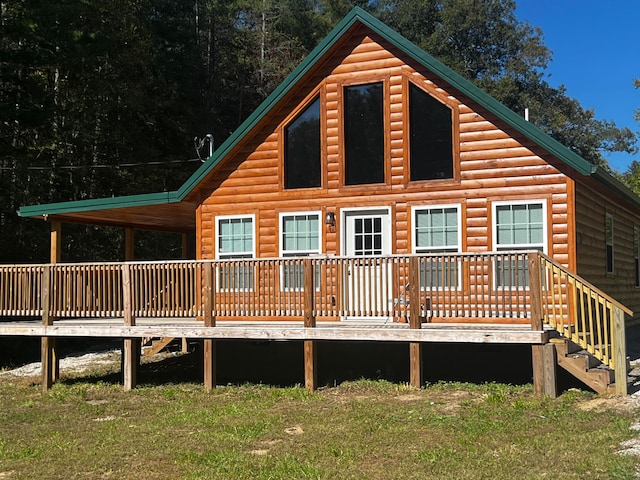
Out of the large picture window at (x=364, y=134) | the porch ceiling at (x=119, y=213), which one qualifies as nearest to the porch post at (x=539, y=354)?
the large picture window at (x=364, y=134)

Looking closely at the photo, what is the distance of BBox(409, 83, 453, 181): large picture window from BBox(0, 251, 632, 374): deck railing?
1.75 meters

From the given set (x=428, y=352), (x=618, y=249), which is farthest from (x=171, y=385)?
(x=618, y=249)

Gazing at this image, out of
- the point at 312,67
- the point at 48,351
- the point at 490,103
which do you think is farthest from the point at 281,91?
the point at 48,351

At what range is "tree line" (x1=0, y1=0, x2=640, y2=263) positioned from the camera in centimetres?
2281

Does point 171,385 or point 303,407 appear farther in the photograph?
point 171,385

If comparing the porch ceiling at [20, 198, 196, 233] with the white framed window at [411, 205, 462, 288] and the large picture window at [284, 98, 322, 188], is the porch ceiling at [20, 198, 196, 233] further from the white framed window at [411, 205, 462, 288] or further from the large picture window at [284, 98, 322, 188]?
the white framed window at [411, 205, 462, 288]

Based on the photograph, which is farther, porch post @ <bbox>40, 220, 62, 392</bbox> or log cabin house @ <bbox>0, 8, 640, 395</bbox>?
porch post @ <bbox>40, 220, 62, 392</bbox>

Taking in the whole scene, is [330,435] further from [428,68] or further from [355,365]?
[428,68]

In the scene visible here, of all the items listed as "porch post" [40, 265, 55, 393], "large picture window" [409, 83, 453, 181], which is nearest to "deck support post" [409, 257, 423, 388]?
"large picture window" [409, 83, 453, 181]

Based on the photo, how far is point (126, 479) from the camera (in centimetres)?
716

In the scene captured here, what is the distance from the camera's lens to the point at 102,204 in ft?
49.1

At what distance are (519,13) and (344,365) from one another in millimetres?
49764

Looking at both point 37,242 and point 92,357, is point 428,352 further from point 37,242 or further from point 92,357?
point 37,242

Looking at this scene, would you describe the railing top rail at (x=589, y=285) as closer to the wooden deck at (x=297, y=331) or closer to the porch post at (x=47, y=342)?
the wooden deck at (x=297, y=331)
